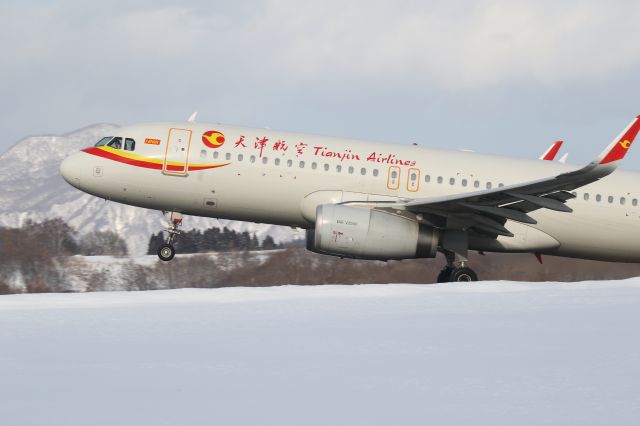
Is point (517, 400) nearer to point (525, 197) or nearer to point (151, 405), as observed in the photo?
point (151, 405)

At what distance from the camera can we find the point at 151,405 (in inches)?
366

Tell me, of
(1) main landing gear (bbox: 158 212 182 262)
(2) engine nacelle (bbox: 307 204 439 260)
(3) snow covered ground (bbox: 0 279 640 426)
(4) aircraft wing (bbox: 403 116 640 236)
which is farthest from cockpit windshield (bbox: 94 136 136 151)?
(3) snow covered ground (bbox: 0 279 640 426)

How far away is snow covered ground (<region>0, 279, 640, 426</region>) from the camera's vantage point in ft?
30.2

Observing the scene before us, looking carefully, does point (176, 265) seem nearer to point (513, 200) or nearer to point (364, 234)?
point (364, 234)

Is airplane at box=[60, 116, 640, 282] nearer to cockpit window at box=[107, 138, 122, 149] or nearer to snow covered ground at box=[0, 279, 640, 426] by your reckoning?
cockpit window at box=[107, 138, 122, 149]

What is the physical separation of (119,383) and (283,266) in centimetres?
2941

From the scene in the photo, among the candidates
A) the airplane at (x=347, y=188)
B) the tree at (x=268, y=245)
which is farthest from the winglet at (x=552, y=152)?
the tree at (x=268, y=245)

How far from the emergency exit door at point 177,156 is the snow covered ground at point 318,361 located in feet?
23.4

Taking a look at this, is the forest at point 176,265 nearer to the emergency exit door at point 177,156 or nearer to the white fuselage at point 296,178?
the white fuselage at point 296,178

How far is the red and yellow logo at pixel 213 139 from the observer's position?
23.3 meters

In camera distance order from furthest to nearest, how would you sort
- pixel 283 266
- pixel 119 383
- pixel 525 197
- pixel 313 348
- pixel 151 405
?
1. pixel 283 266
2. pixel 525 197
3. pixel 313 348
4. pixel 119 383
5. pixel 151 405

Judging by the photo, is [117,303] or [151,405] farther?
[117,303]

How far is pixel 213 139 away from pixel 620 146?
9095mm

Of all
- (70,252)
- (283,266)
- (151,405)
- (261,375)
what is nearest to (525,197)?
(261,375)
